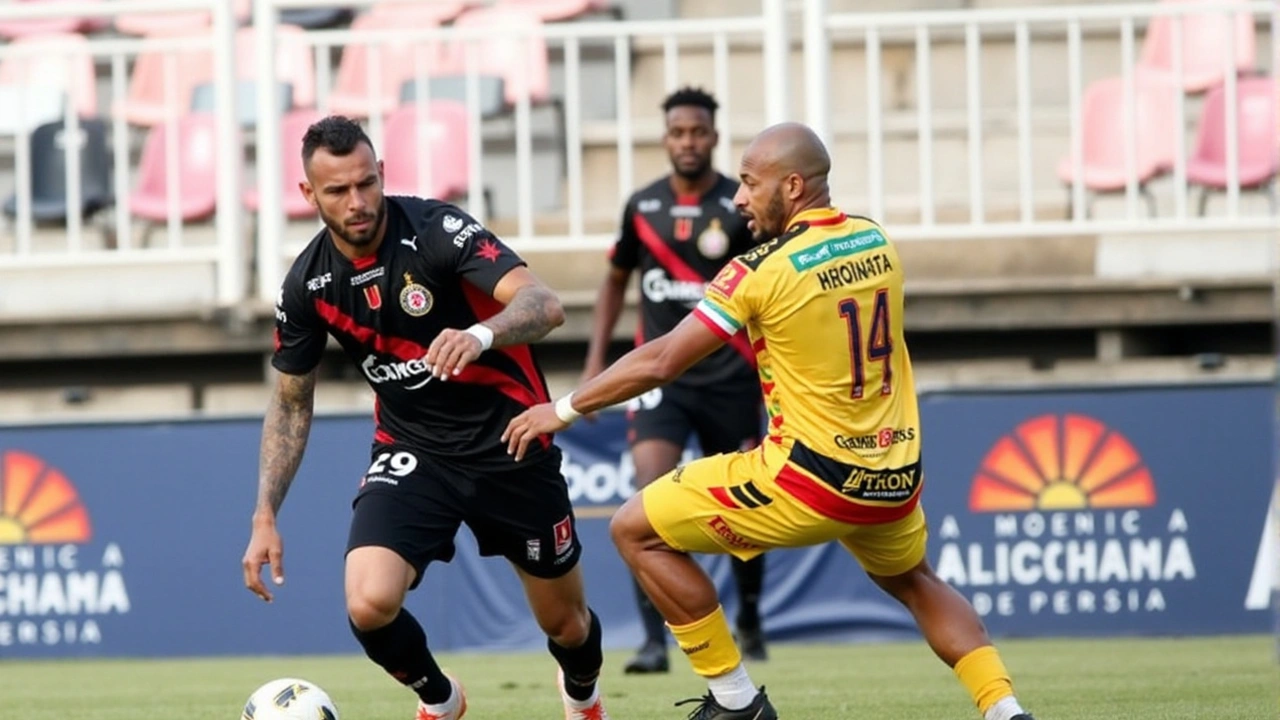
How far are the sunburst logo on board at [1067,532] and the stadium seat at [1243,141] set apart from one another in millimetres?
2190

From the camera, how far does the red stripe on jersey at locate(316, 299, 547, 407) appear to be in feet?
23.6

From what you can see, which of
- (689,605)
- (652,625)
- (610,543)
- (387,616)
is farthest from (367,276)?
(610,543)

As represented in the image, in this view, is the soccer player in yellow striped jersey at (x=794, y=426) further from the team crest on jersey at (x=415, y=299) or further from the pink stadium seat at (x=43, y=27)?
the pink stadium seat at (x=43, y=27)

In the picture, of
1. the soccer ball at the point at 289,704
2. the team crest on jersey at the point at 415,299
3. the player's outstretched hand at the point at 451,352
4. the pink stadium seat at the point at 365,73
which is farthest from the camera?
the pink stadium seat at the point at 365,73

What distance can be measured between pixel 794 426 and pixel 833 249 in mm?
535

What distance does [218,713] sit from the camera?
8.94 meters

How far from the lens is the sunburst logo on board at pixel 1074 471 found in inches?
488

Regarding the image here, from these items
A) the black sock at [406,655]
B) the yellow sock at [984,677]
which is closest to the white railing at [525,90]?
the black sock at [406,655]

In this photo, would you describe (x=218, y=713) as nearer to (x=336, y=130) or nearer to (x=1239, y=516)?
(x=336, y=130)

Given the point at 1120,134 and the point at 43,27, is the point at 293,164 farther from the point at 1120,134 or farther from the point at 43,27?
the point at 1120,134

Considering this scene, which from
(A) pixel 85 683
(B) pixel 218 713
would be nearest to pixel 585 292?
(A) pixel 85 683

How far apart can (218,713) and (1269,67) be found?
9.41 metres

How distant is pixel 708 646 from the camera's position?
6938mm

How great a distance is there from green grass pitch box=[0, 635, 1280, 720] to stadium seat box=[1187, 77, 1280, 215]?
304 centimetres
